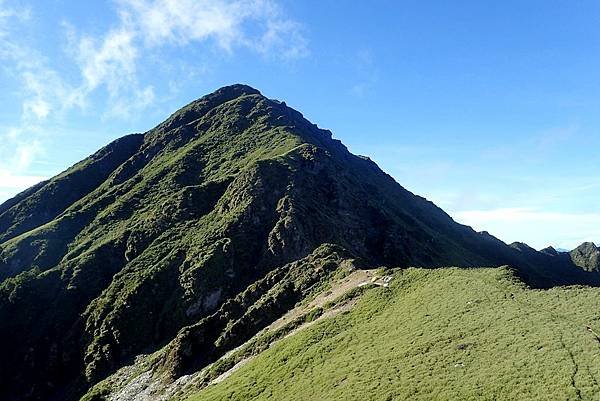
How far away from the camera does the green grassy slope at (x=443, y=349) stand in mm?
37875

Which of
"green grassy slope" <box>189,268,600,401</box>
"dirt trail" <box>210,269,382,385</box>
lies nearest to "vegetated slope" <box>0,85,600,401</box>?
"dirt trail" <box>210,269,382,385</box>

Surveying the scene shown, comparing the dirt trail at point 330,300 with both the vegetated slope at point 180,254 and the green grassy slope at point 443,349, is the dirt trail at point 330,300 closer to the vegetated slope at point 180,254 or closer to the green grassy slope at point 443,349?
the green grassy slope at point 443,349

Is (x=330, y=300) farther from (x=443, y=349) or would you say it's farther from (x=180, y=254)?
(x=180, y=254)

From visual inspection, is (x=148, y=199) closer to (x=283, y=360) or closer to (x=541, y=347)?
(x=283, y=360)

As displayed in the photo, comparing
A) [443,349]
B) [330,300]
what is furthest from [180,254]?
[443,349]

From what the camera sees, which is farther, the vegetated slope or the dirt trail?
the vegetated slope

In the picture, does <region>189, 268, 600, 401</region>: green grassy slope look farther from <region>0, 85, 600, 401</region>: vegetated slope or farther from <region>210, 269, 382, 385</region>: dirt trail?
<region>0, 85, 600, 401</region>: vegetated slope

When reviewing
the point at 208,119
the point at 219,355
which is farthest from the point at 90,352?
the point at 208,119

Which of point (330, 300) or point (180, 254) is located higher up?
point (180, 254)

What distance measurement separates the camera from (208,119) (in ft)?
648

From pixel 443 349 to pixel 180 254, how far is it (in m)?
76.7

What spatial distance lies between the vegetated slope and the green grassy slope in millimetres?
17914

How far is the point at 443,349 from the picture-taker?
4700 cm

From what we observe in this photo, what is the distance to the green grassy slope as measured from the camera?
37875mm
